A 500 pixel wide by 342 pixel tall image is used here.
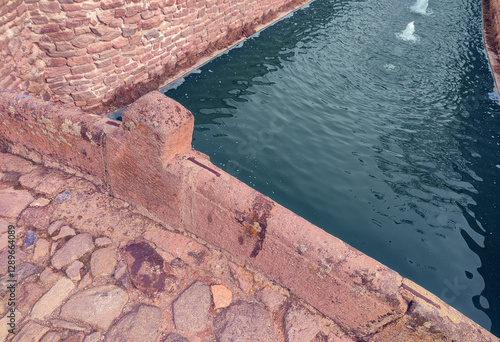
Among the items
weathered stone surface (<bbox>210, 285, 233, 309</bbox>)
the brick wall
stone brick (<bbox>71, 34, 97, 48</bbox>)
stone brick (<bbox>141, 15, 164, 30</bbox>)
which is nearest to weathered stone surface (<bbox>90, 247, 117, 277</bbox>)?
weathered stone surface (<bbox>210, 285, 233, 309</bbox>)

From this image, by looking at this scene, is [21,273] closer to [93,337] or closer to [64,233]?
[64,233]

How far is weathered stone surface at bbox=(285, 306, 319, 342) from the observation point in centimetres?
258

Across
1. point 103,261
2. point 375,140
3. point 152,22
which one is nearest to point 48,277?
point 103,261

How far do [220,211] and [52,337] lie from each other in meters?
1.56

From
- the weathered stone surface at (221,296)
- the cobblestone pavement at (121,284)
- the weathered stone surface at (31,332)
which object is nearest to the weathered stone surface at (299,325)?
the cobblestone pavement at (121,284)

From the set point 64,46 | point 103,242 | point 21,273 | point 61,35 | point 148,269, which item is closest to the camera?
point 21,273

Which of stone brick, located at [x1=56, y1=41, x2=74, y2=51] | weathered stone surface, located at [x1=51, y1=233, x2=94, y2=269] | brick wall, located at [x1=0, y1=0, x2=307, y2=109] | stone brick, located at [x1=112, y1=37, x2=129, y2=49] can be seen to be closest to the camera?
weathered stone surface, located at [x1=51, y1=233, x2=94, y2=269]

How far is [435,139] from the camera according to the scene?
23.0ft

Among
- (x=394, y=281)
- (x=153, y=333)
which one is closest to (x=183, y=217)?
(x=153, y=333)

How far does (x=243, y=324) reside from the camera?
2.58 metres

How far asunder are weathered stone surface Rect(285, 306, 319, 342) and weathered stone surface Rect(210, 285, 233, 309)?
1.70ft

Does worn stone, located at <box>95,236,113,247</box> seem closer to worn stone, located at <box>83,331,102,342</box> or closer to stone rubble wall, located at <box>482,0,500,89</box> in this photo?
worn stone, located at <box>83,331,102,342</box>

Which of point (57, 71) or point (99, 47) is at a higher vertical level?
point (99, 47)

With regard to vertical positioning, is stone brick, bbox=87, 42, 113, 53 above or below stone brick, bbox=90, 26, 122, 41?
below
